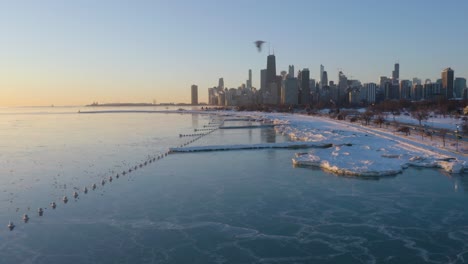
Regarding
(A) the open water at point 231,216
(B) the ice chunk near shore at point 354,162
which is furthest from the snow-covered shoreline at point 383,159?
(A) the open water at point 231,216

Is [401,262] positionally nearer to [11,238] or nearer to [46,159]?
[11,238]

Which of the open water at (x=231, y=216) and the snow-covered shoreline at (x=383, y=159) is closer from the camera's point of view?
the open water at (x=231, y=216)

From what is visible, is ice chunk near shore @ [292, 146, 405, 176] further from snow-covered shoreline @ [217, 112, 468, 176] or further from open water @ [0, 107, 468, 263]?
open water @ [0, 107, 468, 263]

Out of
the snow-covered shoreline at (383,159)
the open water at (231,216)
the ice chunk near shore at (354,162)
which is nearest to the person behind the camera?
the open water at (231,216)

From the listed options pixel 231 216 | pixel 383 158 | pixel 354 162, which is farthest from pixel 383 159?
pixel 231 216

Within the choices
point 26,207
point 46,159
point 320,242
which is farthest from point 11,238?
point 46,159

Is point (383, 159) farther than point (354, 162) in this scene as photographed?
Yes

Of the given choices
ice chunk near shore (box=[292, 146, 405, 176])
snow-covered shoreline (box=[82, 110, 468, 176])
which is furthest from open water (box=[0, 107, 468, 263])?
snow-covered shoreline (box=[82, 110, 468, 176])

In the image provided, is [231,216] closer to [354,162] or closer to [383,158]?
[354,162]

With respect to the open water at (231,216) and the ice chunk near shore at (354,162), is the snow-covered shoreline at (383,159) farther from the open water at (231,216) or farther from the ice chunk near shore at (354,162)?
the open water at (231,216)
